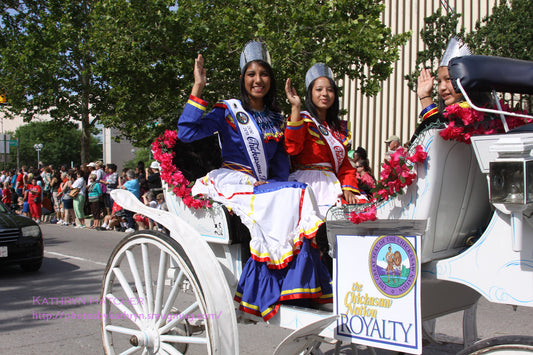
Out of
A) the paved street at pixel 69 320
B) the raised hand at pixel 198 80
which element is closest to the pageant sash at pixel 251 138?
the raised hand at pixel 198 80

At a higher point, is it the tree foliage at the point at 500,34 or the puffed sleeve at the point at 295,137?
the tree foliage at the point at 500,34

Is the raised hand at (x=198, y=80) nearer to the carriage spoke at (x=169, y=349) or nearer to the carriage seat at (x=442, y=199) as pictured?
the carriage seat at (x=442, y=199)

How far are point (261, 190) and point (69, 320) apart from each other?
126 inches

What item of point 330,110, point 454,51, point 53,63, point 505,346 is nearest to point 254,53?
point 330,110

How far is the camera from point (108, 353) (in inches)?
131

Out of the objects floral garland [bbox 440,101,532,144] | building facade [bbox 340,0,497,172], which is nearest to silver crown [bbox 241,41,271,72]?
floral garland [bbox 440,101,532,144]

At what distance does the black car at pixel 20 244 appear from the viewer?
7699 millimetres

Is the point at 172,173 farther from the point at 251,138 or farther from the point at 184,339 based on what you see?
the point at 184,339

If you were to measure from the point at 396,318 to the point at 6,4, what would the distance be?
955 inches

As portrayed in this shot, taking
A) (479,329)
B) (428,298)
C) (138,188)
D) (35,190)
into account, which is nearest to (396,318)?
(428,298)

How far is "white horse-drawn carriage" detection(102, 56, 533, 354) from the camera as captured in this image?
192 centimetres

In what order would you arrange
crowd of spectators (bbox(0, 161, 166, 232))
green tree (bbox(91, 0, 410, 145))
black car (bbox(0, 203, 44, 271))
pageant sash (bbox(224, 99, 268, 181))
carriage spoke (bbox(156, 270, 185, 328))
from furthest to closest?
crowd of spectators (bbox(0, 161, 166, 232)) → green tree (bbox(91, 0, 410, 145)) → black car (bbox(0, 203, 44, 271)) → pageant sash (bbox(224, 99, 268, 181)) → carriage spoke (bbox(156, 270, 185, 328))

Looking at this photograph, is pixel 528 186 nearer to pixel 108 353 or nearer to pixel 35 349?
pixel 108 353

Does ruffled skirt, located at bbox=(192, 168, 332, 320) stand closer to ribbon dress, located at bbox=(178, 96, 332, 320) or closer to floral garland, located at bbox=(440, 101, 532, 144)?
ribbon dress, located at bbox=(178, 96, 332, 320)
